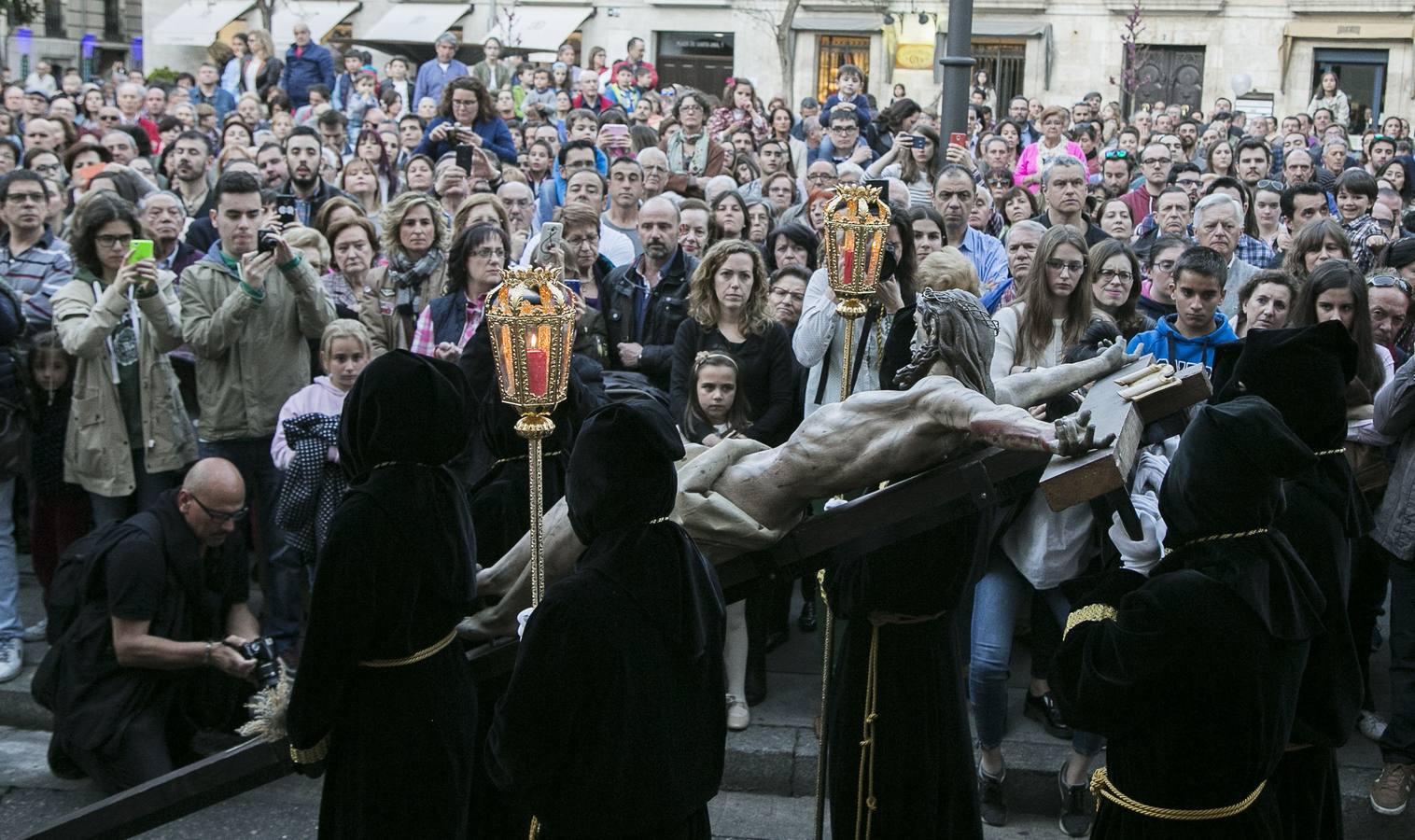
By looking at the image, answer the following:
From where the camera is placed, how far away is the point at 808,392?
662cm

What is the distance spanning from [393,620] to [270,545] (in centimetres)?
314

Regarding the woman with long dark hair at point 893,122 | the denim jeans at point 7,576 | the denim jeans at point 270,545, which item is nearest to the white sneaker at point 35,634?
the denim jeans at point 7,576

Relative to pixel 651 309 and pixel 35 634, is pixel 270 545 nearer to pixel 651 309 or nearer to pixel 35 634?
pixel 35 634

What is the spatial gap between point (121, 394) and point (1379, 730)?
5670 millimetres

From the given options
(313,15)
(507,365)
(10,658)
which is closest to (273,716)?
(507,365)

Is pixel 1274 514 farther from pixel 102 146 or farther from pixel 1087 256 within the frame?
pixel 102 146

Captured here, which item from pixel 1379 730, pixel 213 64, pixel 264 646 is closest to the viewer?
pixel 264 646

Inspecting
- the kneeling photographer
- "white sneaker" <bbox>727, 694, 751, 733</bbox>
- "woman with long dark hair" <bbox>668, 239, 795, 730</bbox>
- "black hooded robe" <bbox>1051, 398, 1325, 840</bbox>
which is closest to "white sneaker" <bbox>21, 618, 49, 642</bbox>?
the kneeling photographer

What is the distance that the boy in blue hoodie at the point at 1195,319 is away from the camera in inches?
239

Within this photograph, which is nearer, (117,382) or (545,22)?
(117,382)

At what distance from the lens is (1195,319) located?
20.0ft

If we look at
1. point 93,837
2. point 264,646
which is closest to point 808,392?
point 264,646

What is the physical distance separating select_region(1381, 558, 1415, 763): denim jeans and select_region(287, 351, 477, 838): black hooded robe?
3454 millimetres

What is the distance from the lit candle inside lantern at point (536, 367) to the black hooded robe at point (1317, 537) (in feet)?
6.53
